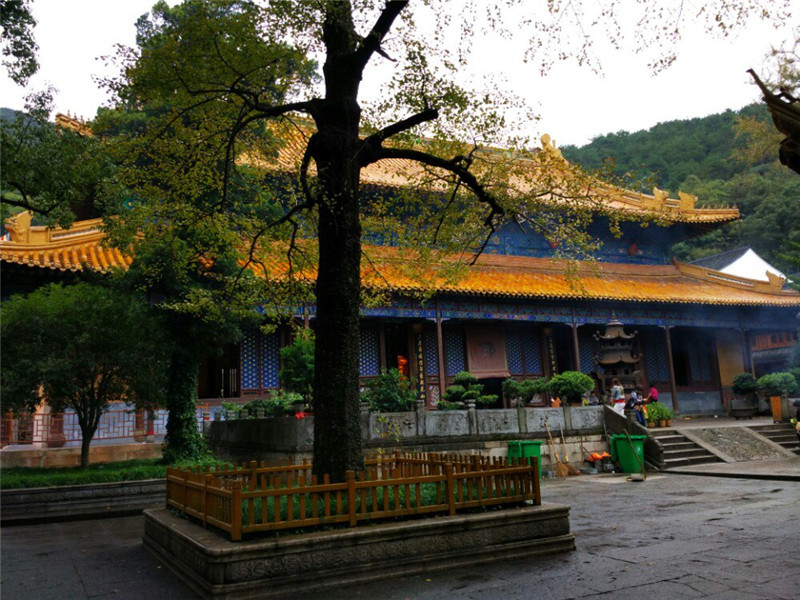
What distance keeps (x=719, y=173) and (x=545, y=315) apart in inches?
1682

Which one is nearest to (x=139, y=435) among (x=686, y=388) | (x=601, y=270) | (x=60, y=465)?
(x=60, y=465)

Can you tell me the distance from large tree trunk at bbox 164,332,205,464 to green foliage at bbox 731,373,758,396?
19094 millimetres

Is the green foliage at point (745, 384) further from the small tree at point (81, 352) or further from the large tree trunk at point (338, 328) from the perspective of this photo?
the large tree trunk at point (338, 328)

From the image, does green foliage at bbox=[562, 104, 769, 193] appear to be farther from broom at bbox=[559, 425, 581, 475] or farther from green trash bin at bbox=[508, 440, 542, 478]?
green trash bin at bbox=[508, 440, 542, 478]

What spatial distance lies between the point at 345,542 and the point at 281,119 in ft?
19.9

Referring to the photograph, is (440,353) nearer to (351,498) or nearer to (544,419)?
(544,419)

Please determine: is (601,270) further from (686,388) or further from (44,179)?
(44,179)

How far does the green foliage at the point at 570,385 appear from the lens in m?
15.5

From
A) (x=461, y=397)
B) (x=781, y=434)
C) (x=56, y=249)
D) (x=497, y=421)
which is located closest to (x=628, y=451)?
(x=497, y=421)

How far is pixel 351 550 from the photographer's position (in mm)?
5453

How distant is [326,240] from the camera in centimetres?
705

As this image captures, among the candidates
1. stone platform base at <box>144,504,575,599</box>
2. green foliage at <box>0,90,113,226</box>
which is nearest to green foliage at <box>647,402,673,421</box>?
stone platform base at <box>144,504,575,599</box>

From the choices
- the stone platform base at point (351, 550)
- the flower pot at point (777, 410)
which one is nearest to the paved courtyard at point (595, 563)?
the stone platform base at point (351, 550)

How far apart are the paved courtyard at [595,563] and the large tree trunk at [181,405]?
10.1 ft
